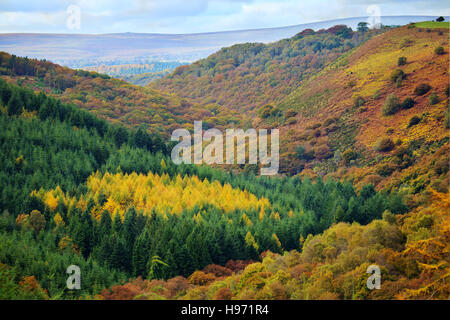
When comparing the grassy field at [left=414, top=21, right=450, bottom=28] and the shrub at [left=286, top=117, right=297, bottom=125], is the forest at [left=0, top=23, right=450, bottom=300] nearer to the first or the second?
the grassy field at [left=414, top=21, right=450, bottom=28]

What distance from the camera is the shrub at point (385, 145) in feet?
398

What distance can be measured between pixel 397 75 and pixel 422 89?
19.4m

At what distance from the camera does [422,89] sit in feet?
428

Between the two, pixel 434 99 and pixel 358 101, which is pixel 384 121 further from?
pixel 358 101

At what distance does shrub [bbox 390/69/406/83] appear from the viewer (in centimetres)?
14662

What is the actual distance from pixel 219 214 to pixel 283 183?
121ft

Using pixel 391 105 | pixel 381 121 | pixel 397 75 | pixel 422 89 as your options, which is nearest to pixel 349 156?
pixel 381 121

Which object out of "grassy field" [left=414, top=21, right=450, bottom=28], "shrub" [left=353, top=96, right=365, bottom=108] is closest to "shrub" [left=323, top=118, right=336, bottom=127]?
"shrub" [left=353, top=96, right=365, bottom=108]

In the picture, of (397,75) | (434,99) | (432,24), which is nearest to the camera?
(434,99)

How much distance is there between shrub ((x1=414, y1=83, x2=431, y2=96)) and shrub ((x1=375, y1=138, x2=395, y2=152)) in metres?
20.1

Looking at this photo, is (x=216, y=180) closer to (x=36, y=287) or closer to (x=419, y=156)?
(x=419, y=156)

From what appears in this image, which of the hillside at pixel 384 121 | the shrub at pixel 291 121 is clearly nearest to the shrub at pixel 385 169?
the hillside at pixel 384 121

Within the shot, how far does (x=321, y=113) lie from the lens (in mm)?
170125
